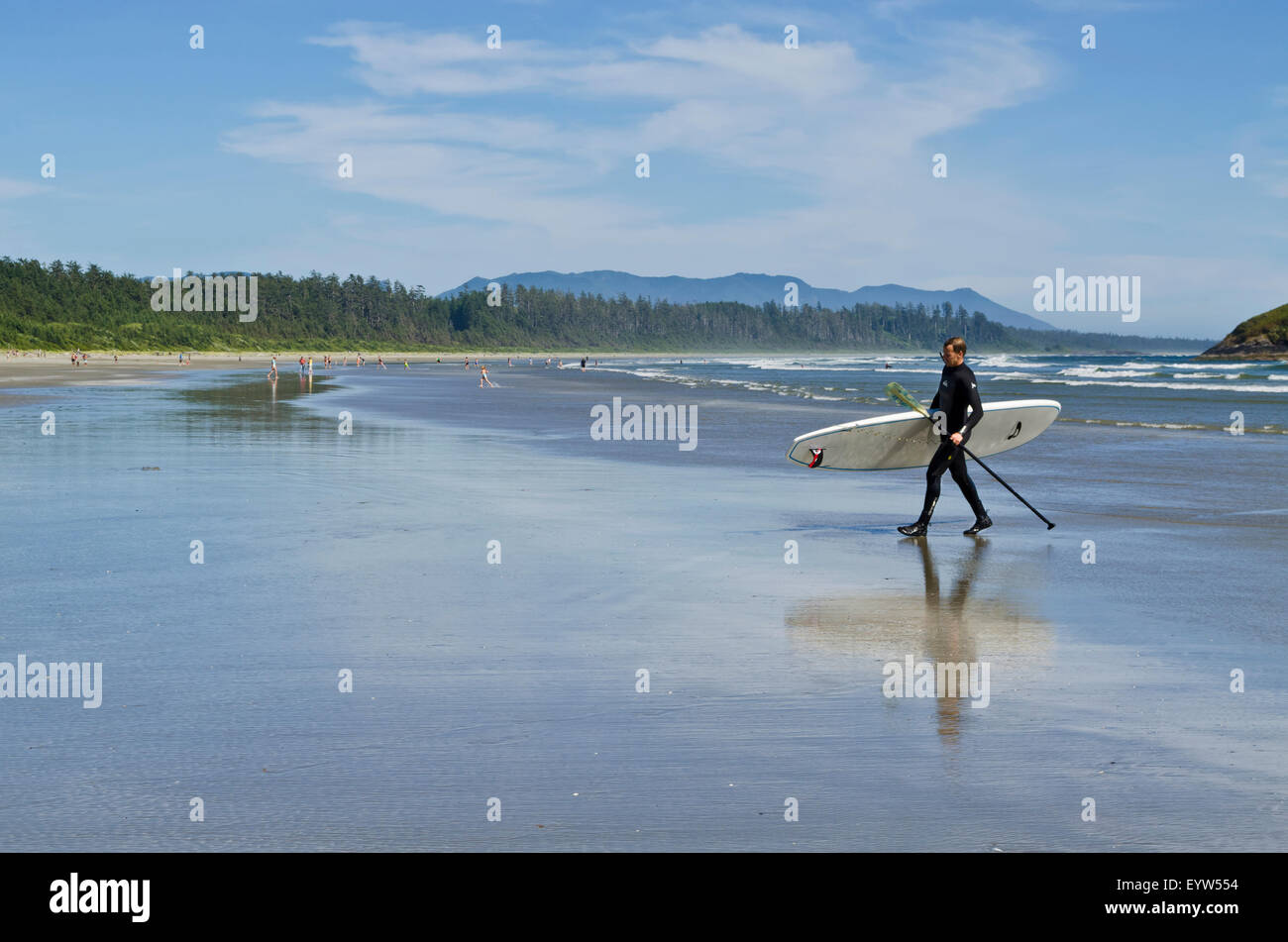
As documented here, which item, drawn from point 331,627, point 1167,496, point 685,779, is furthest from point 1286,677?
point 1167,496

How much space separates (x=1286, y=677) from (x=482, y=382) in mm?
53140

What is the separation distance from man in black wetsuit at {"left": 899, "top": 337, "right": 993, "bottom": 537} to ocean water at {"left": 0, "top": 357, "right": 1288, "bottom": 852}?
45 cm

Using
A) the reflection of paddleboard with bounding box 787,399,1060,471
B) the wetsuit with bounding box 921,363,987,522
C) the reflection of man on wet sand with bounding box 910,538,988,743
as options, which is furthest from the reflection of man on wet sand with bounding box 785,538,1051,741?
the reflection of paddleboard with bounding box 787,399,1060,471

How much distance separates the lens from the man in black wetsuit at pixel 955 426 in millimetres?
11680

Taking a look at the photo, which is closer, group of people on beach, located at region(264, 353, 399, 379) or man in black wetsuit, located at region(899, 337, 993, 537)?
man in black wetsuit, located at region(899, 337, 993, 537)

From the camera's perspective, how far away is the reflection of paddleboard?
13648 mm

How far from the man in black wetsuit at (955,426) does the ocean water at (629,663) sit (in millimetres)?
448

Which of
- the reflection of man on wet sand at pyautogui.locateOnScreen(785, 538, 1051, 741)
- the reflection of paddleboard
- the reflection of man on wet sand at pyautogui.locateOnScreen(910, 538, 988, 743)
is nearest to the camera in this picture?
the reflection of man on wet sand at pyautogui.locateOnScreen(910, 538, 988, 743)

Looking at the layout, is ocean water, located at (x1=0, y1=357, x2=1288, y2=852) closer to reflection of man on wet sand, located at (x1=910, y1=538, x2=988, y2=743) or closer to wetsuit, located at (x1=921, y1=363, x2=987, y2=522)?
reflection of man on wet sand, located at (x1=910, y1=538, x2=988, y2=743)

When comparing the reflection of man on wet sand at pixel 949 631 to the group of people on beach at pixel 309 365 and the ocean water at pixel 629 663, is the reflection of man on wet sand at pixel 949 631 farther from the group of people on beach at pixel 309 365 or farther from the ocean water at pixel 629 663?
the group of people on beach at pixel 309 365

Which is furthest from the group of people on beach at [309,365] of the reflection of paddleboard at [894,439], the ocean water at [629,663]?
the ocean water at [629,663]

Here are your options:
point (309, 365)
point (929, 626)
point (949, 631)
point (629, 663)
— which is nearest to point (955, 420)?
point (929, 626)
